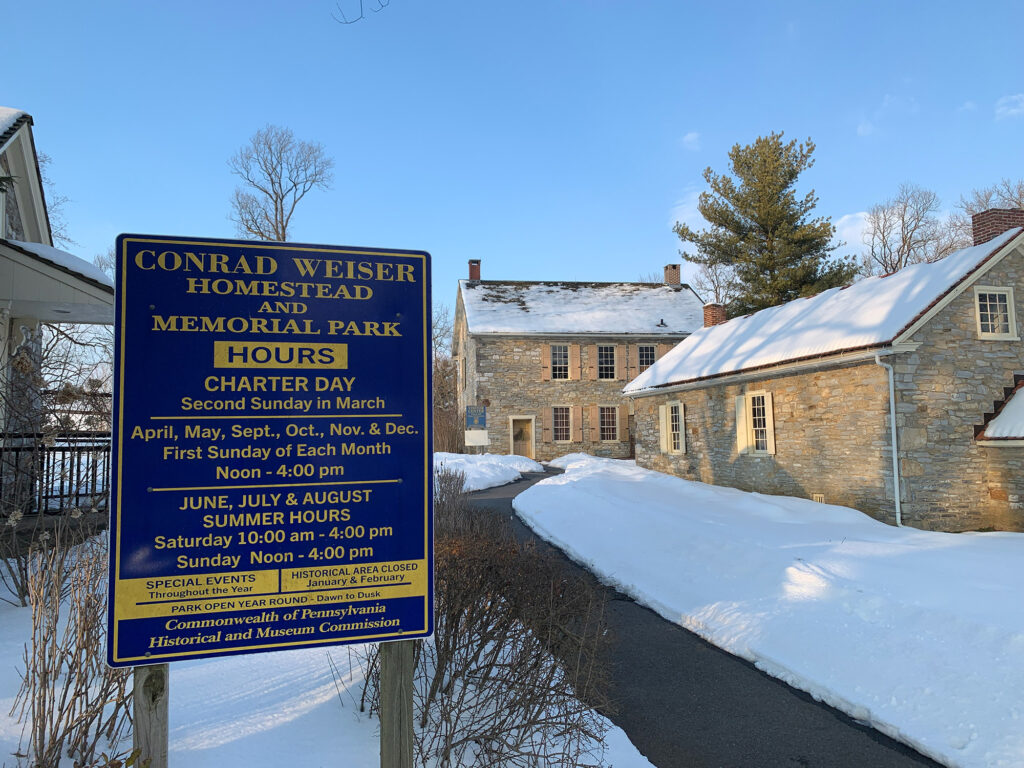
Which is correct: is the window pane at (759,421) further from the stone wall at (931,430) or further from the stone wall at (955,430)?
the stone wall at (955,430)

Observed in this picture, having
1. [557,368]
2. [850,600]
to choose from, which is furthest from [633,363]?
[850,600]

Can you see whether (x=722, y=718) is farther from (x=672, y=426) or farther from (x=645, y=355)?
→ (x=645, y=355)

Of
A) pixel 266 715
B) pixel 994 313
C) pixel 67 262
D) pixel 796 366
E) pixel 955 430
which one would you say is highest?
pixel 67 262

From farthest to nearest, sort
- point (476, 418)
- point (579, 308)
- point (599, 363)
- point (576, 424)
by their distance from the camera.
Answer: point (579, 308) → point (599, 363) → point (576, 424) → point (476, 418)

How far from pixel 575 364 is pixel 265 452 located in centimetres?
2702

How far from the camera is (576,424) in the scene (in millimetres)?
28953

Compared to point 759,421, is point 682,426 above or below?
below

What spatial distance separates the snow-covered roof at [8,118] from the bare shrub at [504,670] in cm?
948

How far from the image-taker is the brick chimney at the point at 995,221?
1439cm

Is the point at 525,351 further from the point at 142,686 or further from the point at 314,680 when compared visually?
the point at 142,686

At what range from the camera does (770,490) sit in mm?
15289

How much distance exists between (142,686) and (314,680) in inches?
89.4

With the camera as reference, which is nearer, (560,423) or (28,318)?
(28,318)

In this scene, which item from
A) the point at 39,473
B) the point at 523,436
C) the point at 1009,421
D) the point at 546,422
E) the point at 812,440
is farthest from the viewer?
the point at 523,436
